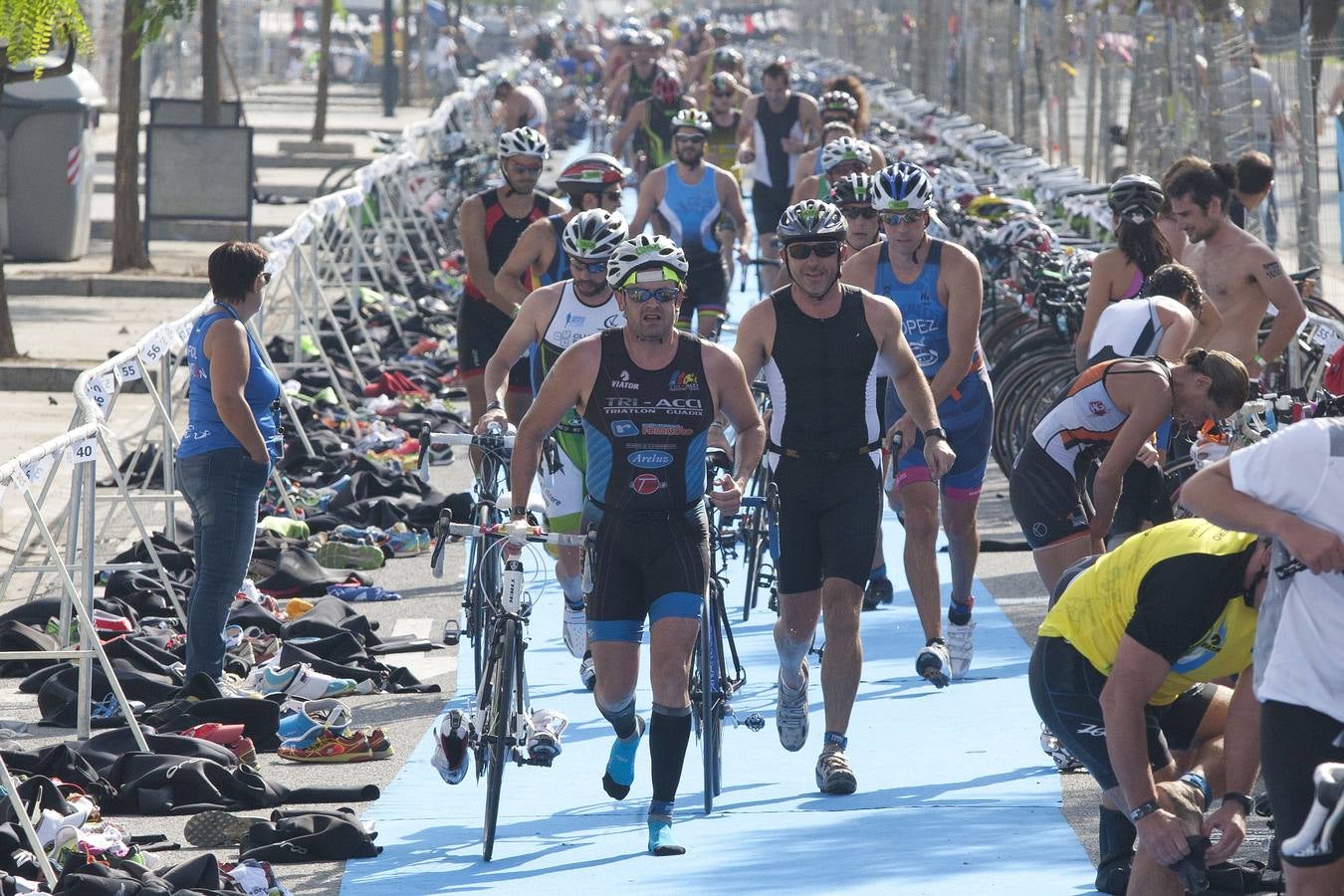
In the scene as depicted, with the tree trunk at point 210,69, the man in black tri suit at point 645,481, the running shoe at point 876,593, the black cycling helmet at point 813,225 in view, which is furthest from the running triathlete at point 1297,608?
the tree trunk at point 210,69

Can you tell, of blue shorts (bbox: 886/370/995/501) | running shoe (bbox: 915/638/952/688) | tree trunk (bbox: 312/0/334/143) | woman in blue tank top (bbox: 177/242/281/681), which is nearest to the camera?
woman in blue tank top (bbox: 177/242/281/681)

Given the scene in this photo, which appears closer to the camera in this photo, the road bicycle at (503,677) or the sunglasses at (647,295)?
the road bicycle at (503,677)

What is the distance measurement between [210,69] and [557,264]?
15.1 metres

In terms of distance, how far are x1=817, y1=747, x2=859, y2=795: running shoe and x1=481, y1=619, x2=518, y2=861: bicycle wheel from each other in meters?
1.32

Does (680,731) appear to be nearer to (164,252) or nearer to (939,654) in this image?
(939,654)

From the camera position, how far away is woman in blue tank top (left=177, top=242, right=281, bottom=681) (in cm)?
887

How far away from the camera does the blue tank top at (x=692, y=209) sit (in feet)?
49.2

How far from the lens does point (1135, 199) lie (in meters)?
9.85

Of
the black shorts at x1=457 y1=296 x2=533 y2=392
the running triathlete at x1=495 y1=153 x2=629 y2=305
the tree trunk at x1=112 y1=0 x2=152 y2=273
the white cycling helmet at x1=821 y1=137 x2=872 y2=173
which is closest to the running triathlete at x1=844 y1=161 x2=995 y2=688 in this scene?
the running triathlete at x1=495 y1=153 x2=629 y2=305

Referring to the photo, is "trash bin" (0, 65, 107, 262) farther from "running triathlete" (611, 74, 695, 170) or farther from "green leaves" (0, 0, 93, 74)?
"green leaves" (0, 0, 93, 74)

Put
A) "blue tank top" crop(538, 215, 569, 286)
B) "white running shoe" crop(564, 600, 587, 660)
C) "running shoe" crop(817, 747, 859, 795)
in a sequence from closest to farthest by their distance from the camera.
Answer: "running shoe" crop(817, 747, 859, 795)
"white running shoe" crop(564, 600, 587, 660)
"blue tank top" crop(538, 215, 569, 286)

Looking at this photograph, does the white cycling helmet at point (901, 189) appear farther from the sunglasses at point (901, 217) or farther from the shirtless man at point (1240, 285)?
the shirtless man at point (1240, 285)

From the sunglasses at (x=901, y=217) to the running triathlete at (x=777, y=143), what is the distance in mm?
8539

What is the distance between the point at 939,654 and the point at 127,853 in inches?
141
